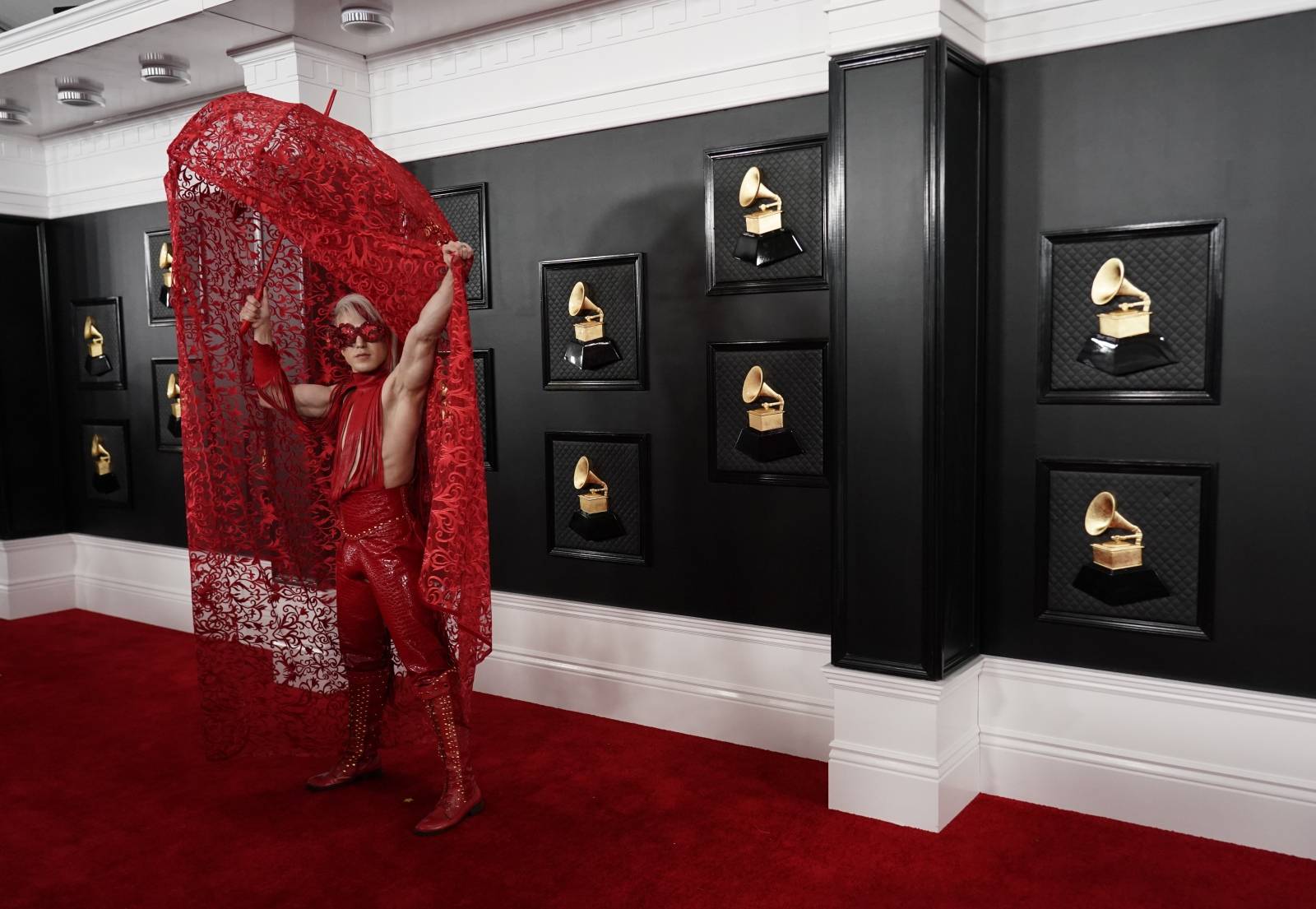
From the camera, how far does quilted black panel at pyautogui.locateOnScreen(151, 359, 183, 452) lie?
569cm

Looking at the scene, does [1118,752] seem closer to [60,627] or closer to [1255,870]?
[1255,870]

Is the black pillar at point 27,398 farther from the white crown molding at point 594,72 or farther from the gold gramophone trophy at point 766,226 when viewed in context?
the gold gramophone trophy at point 766,226

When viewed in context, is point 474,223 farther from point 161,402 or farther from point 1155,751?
point 1155,751

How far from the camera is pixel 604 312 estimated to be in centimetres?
405

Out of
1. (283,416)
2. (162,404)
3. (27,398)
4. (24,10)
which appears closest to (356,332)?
(283,416)

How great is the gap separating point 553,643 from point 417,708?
0.84m

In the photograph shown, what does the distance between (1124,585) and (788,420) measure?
1224 millimetres

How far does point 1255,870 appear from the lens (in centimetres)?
279

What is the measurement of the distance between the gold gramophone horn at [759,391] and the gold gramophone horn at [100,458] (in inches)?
168

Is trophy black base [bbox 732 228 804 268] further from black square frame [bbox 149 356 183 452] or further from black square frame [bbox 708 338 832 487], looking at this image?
black square frame [bbox 149 356 183 452]

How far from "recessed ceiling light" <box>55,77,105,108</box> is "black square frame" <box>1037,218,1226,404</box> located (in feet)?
14.7

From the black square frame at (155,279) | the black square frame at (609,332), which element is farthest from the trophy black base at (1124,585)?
the black square frame at (155,279)

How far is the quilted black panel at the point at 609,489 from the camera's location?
4035mm

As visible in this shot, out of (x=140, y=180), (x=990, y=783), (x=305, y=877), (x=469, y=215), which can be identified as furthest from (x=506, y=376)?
(x=140, y=180)
